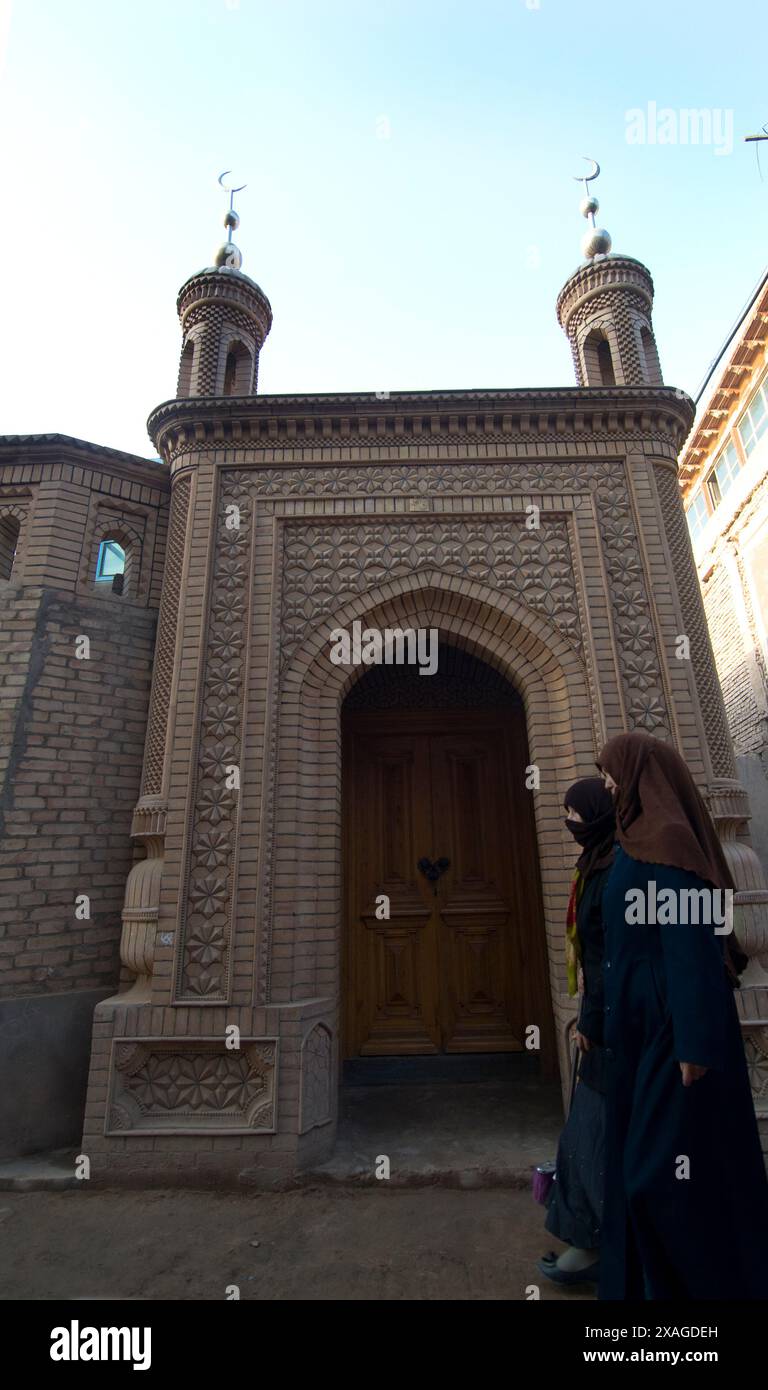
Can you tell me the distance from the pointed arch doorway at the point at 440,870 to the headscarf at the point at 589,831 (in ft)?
9.41

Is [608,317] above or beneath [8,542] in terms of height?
above

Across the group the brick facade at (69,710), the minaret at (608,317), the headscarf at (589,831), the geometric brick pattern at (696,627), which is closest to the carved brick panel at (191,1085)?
Result: the brick facade at (69,710)

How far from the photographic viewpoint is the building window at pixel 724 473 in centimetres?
→ 1050

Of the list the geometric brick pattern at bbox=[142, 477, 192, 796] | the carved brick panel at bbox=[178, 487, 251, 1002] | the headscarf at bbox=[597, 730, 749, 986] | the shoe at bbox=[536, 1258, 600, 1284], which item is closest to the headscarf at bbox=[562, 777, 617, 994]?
the headscarf at bbox=[597, 730, 749, 986]

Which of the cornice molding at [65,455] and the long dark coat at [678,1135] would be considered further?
the cornice molding at [65,455]

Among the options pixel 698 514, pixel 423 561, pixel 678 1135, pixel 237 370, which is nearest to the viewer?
pixel 678 1135

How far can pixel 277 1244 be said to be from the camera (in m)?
3.04

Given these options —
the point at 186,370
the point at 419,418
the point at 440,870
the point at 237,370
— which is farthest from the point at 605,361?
the point at 440,870

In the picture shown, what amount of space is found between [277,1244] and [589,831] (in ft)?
7.90

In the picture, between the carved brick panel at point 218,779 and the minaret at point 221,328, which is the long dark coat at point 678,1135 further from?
the minaret at point 221,328

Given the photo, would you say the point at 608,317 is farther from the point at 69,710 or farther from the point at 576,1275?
the point at 576,1275

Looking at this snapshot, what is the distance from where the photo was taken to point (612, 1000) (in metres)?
2.34

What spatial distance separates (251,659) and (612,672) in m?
2.56

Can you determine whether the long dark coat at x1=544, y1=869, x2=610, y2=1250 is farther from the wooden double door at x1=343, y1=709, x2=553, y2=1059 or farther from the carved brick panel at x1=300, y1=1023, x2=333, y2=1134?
the wooden double door at x1=343, y1=709, x2=553, y2=1059
